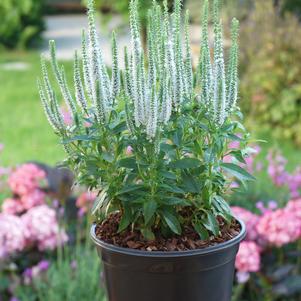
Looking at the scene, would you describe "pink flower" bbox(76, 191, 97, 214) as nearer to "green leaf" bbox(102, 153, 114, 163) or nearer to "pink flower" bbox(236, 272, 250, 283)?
"pink flower" bbox(236, 272, 250, 283)

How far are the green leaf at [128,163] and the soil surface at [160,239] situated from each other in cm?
20

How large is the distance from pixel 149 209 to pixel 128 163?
12 cm

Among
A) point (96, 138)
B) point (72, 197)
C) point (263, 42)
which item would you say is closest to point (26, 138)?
point (263, 42)

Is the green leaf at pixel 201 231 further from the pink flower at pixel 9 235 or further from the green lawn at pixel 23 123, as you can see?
the green lawn at pixel 23 123

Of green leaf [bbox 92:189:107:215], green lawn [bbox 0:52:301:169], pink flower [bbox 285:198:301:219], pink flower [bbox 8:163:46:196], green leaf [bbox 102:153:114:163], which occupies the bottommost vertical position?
green lawn [bbox 0:52:301:169]

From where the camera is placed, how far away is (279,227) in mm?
3189

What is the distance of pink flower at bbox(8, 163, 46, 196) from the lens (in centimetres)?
Answer: 362

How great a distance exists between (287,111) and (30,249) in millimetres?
3851

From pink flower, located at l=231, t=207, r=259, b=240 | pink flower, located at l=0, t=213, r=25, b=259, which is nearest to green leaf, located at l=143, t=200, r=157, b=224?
pink flower, located at l=0, t=213, r=25, b=259

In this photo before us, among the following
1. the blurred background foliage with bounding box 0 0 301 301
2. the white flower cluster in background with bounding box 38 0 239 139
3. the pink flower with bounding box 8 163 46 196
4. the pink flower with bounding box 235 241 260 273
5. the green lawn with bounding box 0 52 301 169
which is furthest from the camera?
the green lawn with bounding box 0 52 301 169

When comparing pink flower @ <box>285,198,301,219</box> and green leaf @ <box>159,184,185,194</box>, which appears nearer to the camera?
green leaf @ <box>159,184,185,194</box>

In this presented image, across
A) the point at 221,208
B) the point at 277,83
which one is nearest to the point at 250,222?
the point at 221,208

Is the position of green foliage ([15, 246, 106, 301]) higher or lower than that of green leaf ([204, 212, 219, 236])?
lower

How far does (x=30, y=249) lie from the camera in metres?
3.41
